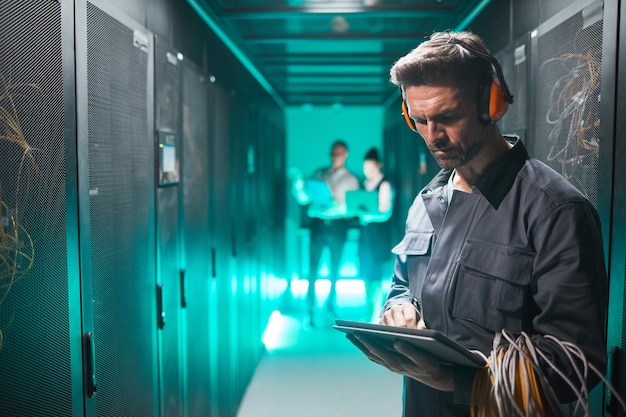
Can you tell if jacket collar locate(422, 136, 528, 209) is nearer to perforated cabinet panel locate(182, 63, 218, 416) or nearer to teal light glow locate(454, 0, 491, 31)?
perforated cabinet panel locate(182, 63, 218, 416)

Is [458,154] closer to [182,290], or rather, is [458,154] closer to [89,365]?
[89,365]

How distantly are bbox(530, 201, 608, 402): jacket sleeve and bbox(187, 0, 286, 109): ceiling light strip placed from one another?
2.24 metres

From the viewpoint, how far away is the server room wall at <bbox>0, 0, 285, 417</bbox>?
1179 millimetres

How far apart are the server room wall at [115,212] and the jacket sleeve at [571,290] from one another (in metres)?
1.13

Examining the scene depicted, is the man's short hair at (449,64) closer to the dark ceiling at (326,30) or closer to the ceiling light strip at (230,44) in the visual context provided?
the dark ceiling at (326,30)

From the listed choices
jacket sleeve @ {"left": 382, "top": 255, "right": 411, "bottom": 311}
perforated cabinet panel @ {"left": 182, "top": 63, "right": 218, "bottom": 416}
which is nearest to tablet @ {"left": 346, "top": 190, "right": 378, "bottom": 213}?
perforated cabinet panel @ {"left": 182, "top": 63, "right": 218, "bottom": 416}

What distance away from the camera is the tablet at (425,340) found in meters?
1.11

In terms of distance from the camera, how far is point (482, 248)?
1.37 metres

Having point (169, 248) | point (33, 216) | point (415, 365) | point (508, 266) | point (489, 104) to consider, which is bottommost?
point (415, 365)

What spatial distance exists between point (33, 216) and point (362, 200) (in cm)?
501

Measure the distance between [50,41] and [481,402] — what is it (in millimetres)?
1318

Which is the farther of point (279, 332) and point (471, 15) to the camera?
point (279, 332)

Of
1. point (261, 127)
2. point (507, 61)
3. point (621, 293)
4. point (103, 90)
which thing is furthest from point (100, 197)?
point (261, 127)

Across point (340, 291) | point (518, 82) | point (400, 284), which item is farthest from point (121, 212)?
point (340, 291)
